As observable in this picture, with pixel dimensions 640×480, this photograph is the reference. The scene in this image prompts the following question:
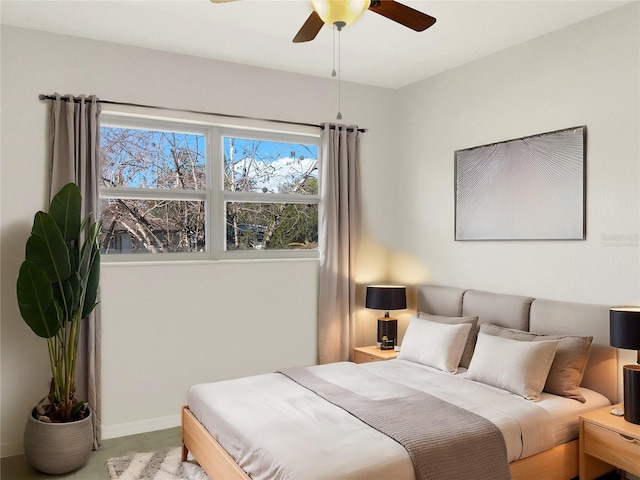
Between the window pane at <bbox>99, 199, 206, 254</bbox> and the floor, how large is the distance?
4.46ft

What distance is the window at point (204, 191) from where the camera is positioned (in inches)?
153

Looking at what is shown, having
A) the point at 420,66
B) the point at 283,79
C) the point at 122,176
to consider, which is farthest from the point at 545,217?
the point at 122,176

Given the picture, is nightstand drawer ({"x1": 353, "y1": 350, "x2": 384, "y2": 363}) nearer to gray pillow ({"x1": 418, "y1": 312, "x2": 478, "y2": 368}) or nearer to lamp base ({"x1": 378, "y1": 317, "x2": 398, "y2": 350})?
lamp base ({"x1": 378, "y1": 317, "x2": 398, "y2": 350})

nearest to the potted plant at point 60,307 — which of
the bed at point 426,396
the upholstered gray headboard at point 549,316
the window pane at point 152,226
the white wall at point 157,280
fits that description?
the white wall at point 157,280

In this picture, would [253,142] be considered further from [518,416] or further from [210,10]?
[518,416]

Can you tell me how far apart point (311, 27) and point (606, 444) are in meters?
2.58

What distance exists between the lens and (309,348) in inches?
178

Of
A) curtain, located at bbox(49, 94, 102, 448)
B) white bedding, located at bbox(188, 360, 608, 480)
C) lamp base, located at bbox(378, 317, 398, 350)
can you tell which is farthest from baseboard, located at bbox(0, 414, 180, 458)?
lamp base, located at bbox(378, 317, 398, 350)

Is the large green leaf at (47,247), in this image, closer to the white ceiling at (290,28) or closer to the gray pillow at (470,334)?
the white ceiling at (290,28)

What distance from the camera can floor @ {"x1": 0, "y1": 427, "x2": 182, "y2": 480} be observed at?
3.10 metres

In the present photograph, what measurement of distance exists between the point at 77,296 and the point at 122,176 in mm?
1061

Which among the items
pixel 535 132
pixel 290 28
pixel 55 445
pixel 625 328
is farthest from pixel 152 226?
pixel 625 328

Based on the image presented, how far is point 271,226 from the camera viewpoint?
4.50 metres

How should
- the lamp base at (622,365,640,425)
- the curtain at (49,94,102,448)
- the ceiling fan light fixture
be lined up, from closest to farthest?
the ceiling fan light fixture → the lamp base at (622,365,640,425) → the curtain at (49,94,102,448)
